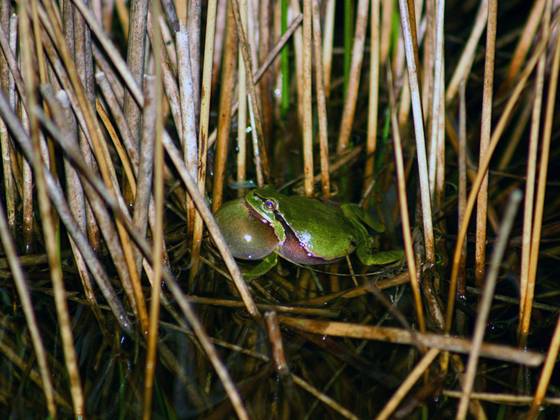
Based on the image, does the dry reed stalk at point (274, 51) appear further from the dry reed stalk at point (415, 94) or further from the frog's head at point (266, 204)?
the dry reed stalk at point (415, 94)

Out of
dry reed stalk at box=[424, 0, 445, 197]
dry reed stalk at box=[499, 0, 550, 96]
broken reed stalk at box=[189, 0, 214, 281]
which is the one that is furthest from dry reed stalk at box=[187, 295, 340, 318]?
dry reed stalk at box=[499, 0, 550, 96]

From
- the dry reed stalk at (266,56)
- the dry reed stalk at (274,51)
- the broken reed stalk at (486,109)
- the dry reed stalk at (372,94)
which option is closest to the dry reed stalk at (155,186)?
the dry reed stalk at (274,51)

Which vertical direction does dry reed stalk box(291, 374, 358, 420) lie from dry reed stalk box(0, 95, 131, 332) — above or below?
below

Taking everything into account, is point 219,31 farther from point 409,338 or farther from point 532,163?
point 409,338

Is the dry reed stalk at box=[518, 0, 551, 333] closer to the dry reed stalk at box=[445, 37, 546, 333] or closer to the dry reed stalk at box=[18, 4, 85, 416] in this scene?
the dry reed stalk at box=[445, 37, 546, 333]

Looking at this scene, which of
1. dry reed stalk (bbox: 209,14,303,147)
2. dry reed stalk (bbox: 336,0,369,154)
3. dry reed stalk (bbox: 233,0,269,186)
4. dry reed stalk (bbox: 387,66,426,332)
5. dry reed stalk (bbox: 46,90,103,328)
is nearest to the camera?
dry reed stalk (bbox: 387,66,426,332)

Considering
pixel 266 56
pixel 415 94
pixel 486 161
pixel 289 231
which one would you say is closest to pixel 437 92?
pixel 415 94

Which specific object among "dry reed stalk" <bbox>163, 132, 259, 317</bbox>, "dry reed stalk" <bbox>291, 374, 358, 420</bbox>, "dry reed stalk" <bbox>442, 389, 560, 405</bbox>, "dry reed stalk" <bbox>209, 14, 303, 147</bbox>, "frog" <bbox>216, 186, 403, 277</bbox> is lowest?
"dry reed stalk" <bbox>291, 374, 358, 420</bbox>
